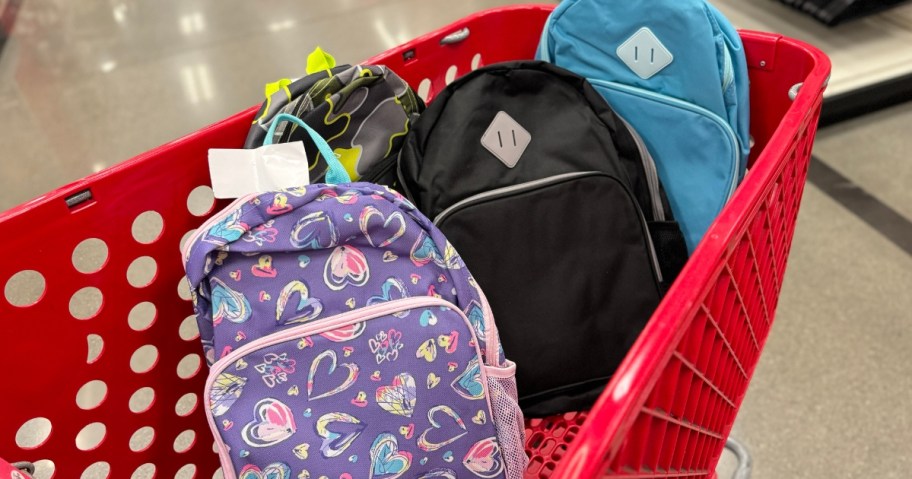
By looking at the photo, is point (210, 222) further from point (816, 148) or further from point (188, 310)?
point (816, 148)

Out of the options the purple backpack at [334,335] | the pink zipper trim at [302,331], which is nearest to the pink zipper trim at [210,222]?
the purple backpack at [334,335]

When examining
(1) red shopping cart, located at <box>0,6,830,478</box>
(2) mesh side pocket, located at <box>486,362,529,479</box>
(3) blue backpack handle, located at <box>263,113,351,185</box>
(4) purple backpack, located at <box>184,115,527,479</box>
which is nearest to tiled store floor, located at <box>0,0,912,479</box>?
(1) red shopping cart, located at <box>0,6,830,478</box>

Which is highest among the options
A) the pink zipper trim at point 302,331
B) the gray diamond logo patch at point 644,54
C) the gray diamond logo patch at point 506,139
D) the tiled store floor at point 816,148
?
the gray diamond logo patch at point 644,54

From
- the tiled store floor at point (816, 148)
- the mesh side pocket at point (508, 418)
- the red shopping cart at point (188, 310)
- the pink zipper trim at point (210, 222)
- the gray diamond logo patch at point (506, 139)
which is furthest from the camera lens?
the tiled store floor at point (816, 148)

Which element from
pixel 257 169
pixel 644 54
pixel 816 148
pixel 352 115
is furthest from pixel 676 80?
pixel 816 148

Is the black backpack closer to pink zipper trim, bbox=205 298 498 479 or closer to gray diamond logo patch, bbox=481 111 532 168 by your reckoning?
gray diamond logo patch, bbox=481 111 532 168

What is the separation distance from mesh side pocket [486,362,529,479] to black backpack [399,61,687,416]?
72 millimetres

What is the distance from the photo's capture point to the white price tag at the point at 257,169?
2.67ft

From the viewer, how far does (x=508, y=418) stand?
853 mm

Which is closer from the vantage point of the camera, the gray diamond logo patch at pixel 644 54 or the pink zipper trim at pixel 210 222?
the pink zipper trim at pixel 210 222

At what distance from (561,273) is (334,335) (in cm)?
31

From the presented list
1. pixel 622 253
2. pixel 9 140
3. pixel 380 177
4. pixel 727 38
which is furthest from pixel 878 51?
pixel 9 140

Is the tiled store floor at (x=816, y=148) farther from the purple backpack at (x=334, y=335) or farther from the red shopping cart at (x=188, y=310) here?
the purple backpack at (x=334, y=335)

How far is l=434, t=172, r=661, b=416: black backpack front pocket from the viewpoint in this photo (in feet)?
3.01
